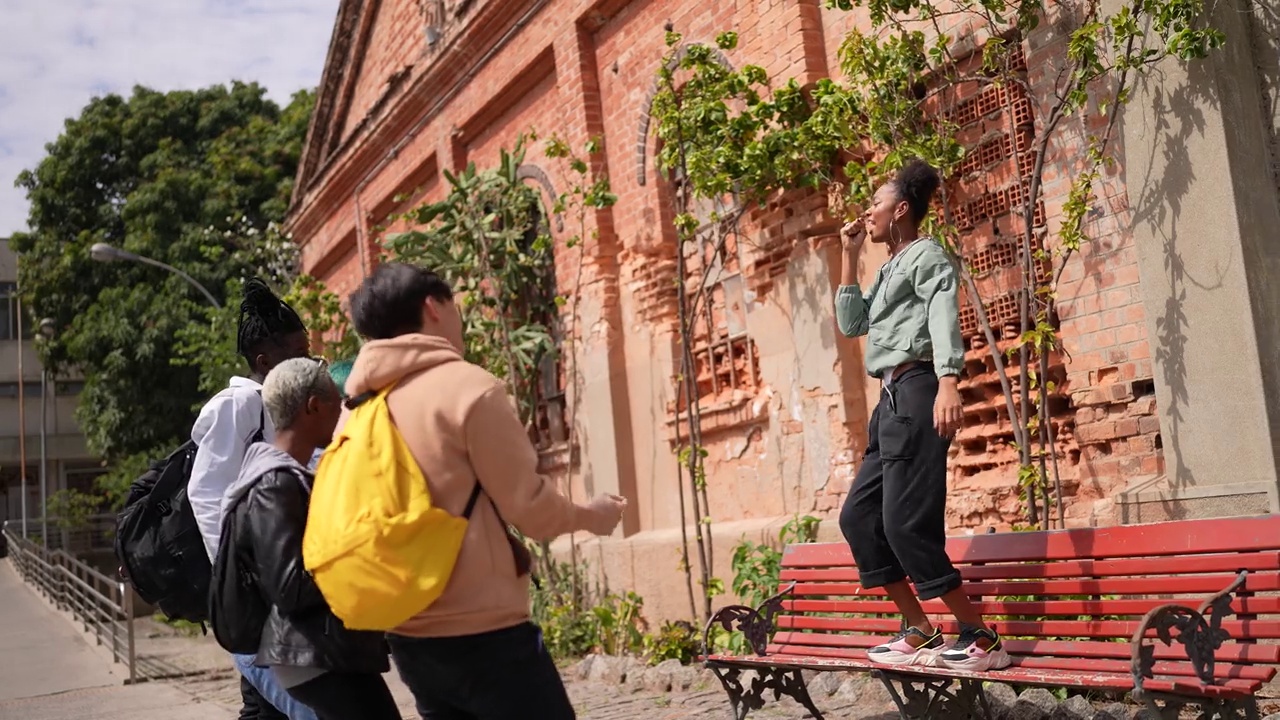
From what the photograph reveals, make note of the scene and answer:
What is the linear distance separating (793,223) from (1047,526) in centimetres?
296

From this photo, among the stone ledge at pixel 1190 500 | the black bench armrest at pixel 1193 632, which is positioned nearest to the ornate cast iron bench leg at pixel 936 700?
the black bench armrest at pixel 1193 632

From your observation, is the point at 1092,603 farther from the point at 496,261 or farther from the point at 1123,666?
the point at 496,261

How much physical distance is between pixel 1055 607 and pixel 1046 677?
1.32 feet

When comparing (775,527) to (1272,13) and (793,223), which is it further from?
(1272,13)

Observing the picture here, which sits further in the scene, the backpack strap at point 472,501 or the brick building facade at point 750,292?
the brick building facade at point 750,292

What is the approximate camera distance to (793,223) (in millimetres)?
8602

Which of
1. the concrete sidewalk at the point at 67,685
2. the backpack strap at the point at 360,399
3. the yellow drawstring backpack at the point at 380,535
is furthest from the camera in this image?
the concrete sidewalk at the point at 67,685

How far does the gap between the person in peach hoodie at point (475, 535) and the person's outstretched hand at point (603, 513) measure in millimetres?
89

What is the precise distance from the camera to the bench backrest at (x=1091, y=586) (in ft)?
12.4

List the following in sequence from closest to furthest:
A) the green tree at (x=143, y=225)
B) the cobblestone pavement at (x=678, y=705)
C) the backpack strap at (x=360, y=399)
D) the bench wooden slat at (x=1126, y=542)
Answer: the backpack strap at (x=360, y=399), the bench wooden slat at (x=1126, y=542), the cobblestone pavement at (x=678, y=705), the green tree at (x=143, y=225)

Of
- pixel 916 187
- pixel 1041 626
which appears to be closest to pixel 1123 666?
pixel 1041 626

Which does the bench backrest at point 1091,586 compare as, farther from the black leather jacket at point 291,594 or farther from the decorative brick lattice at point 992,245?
the black leather jacket at point 291,594

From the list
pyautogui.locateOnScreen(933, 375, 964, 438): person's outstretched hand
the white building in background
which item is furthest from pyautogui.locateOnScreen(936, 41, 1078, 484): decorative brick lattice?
the white building in background

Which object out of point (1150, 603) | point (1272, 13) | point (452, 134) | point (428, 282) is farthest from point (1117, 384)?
point (452, 134)
